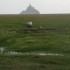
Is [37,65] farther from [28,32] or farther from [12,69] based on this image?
[28,32]

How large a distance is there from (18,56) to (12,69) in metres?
3.79

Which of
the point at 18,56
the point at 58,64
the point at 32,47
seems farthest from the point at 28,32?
the point at 58,64

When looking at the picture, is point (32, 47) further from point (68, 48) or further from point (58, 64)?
point (58, 64)

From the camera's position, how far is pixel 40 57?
16422 millimetres

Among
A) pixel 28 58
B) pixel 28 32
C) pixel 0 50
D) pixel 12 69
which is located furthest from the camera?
pixel 28 32

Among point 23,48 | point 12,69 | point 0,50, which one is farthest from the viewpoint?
point 23,48

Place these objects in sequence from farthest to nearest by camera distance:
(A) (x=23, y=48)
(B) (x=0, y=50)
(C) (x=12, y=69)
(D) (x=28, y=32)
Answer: (D) (x=28, y=32), (A) (x=23, y=48), (B) (x=0, y=50), (C) (x=12, y=69)

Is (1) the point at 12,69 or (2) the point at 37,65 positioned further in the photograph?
(2) the point at 37,65

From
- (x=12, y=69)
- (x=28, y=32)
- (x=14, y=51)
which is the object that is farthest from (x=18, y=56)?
(x=28, y=32)

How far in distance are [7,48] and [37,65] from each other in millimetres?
6767

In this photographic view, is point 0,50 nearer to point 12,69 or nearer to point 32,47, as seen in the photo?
point 32,47

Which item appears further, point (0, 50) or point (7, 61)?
point (0, 50)

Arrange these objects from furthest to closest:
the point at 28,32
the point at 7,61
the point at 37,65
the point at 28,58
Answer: the point at 28,32 < the point at 28,58 < the point at 7,61 < the point at 37,65

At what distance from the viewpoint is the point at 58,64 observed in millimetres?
14469
